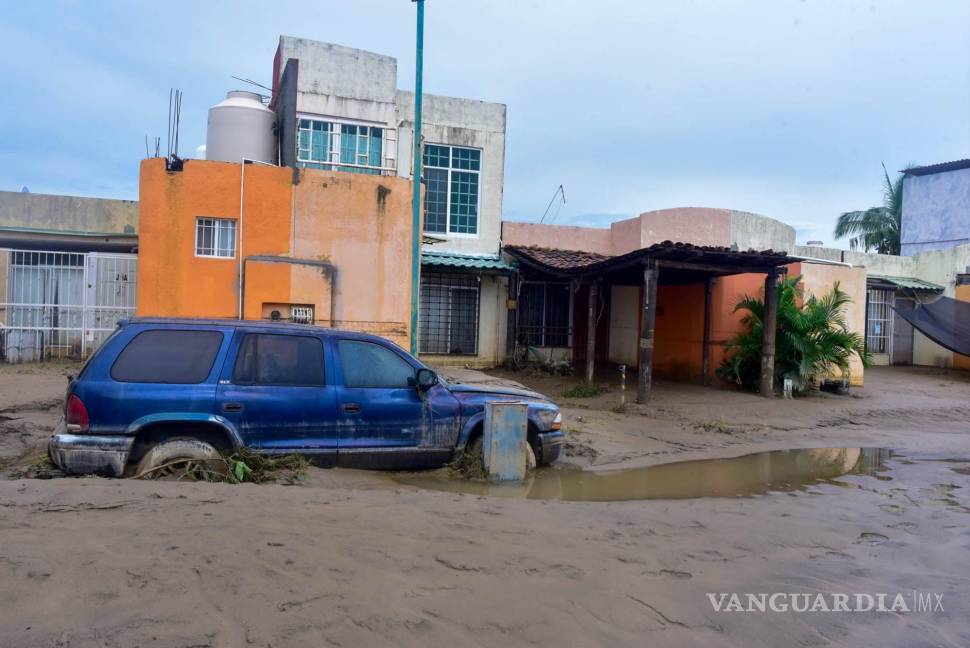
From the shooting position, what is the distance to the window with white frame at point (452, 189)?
56.5 feet

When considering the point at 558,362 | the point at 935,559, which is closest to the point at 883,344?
the point at 558,362

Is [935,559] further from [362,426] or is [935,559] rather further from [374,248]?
[374,248]

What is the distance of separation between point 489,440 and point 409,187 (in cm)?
820

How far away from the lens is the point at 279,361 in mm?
5980

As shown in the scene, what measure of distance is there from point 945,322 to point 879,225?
13.0 meters

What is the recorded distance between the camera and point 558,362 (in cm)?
1720

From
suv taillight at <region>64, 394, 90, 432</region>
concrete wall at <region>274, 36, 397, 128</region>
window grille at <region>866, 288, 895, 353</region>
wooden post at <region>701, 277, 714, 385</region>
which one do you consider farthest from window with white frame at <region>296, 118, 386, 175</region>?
window grille at <region>866, 288, 895, 353</region>

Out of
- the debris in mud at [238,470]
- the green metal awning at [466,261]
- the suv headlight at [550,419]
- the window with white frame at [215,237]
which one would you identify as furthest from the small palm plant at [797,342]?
the debris in mud at [238,470]

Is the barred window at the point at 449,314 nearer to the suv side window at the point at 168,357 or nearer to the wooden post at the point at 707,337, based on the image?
the wooden post at the point at 707,337

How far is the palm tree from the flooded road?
76.7 ft

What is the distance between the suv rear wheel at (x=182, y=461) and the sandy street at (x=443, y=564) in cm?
39

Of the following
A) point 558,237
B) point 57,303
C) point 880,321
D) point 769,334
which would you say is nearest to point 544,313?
point 558,237

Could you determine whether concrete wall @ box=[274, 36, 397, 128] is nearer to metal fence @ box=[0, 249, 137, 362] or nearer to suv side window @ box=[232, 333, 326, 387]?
metal fence @ box=[0, 249, 137, 362]

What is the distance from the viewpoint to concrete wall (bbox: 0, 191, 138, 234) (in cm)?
1597
